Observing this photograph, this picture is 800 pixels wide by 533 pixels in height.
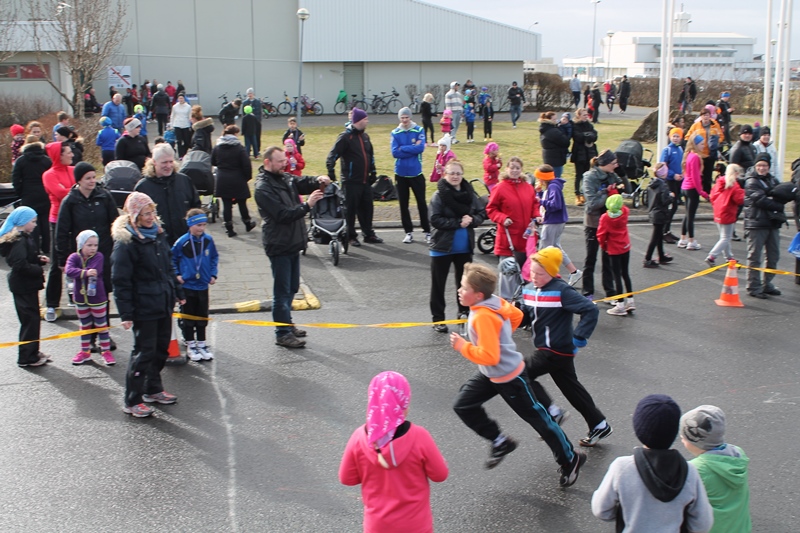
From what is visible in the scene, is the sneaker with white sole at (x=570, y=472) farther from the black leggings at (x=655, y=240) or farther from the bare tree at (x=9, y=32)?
the bare tree at (x=9, y=32)

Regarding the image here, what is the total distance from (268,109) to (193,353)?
3204 centimetres

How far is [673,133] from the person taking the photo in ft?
43.6

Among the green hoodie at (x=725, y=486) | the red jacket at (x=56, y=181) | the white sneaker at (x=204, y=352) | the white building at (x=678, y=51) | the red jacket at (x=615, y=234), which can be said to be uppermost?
the white building at (x=678, y=51)

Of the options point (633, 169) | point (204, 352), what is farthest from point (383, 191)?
point (204, 352)

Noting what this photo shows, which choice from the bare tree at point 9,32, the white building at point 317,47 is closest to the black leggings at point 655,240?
the bare tree at point 9,32

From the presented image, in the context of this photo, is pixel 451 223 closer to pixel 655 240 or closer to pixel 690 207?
pixel 655 240

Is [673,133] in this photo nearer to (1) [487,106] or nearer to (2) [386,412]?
(2) [386,412]

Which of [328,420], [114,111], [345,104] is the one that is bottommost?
[328,420]

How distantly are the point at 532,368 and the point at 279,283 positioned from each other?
133 inches

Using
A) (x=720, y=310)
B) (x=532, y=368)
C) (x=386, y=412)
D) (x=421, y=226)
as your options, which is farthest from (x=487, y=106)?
(x=386, y=412)

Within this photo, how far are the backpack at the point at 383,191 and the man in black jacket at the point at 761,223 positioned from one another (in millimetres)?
7662

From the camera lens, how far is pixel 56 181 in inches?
415

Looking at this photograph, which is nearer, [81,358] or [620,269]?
[81,358]

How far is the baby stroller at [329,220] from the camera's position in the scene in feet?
41.3
